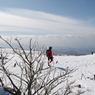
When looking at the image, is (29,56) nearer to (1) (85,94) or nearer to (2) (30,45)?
(2) (30,45)

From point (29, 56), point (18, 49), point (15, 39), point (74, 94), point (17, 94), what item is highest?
point (15, 39)

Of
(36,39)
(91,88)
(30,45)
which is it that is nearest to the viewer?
(30,45)

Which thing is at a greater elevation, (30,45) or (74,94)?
(30,45)

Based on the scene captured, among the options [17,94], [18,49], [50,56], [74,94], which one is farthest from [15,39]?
[50,56]

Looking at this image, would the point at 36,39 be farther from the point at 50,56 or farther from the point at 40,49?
the point at 50,56

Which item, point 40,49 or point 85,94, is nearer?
point 40,49

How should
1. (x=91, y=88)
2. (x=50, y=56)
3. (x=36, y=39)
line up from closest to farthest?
1. (x=36, y=39)
2. (x=91, y=88)
3. (x=50, y=56)

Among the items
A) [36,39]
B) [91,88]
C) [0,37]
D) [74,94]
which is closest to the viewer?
[0,37]

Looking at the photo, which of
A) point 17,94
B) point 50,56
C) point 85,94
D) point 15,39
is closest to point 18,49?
point 15,39

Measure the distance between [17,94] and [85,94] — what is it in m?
3.84

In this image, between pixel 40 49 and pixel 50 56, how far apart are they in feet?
28.6

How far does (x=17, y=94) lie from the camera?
2842 mm

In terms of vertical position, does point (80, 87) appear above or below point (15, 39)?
below

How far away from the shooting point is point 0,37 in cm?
238
